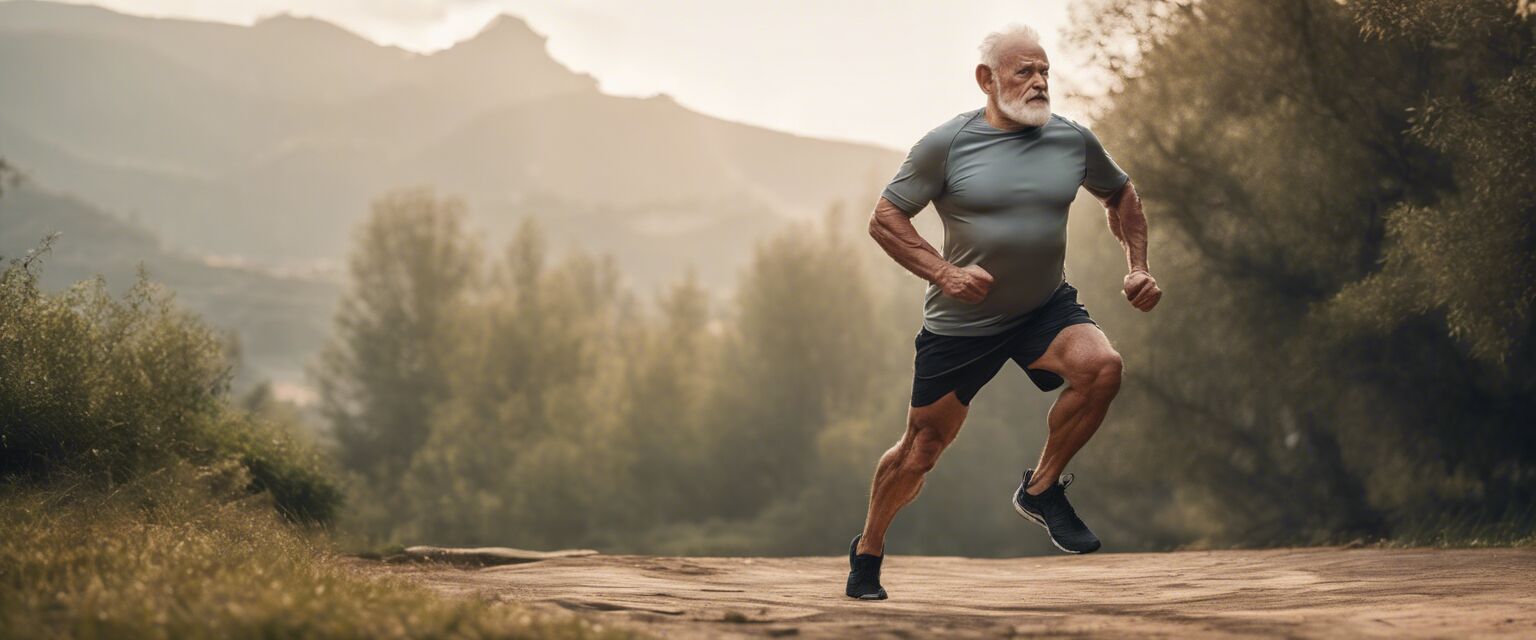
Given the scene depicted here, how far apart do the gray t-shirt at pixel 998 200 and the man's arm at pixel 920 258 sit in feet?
0.25

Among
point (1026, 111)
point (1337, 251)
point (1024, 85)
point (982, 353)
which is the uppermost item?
point (1337, 251)

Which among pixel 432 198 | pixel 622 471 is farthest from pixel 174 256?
pixel 622 471

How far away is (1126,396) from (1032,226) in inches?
825

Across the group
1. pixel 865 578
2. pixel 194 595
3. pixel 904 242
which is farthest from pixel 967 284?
pixel 194 595

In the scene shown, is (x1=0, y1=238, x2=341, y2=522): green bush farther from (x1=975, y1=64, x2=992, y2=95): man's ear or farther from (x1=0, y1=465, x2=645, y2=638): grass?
(x1=975, y1=64, x2=992, y2=95): man's ear

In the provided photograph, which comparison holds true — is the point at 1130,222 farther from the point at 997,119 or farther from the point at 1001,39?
the point at 1001,39

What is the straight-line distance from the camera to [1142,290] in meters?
5.57

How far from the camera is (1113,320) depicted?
2859cm

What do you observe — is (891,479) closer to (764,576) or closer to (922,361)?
(922,361)

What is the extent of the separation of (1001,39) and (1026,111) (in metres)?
0.36

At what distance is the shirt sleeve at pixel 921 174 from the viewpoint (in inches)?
224

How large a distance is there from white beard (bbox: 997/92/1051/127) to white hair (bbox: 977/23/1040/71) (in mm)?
182

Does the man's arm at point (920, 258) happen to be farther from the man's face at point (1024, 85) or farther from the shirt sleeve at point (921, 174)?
the man's face at point (1024, 85)

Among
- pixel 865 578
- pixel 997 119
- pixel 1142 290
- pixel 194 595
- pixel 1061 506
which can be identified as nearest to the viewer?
pixel 194 595
